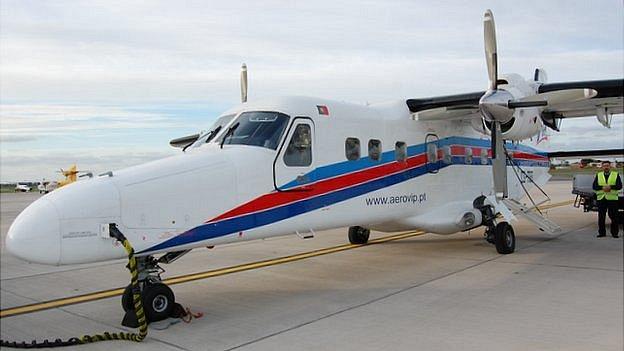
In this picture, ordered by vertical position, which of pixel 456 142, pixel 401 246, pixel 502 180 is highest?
pixel 456 142

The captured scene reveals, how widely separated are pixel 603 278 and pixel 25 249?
25.0 ft

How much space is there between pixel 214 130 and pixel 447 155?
530cm

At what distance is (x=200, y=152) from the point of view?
657cm

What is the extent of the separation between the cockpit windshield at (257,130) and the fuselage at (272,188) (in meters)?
0.01

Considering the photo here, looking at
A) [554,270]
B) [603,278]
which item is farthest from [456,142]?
[603,278]

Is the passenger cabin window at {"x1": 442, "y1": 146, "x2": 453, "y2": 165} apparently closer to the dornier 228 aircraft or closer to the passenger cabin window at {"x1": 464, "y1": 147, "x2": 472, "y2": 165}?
the dornier 228 aircraft

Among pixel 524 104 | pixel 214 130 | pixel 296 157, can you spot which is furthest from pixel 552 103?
pixel 214 130

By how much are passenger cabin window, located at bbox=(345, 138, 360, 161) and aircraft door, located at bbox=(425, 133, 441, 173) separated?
2.22 metres

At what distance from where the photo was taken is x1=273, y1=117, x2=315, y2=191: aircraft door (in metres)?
6.96

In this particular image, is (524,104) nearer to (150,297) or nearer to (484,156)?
(484,156)

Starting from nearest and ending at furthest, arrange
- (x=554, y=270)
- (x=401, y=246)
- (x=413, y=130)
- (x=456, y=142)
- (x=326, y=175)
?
1. (x=326, y=175)
2. (x=554, y=270)
3. (x=413, y=130)
4. (x=456, y=142)
5. (x=401, y=246)

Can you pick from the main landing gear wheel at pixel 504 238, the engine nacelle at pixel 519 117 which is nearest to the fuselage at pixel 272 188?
the main landing gear wheel at pixel 504 238

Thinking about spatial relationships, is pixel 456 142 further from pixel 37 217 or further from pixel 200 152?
pixel 37 217

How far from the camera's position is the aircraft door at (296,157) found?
22.9 feet
